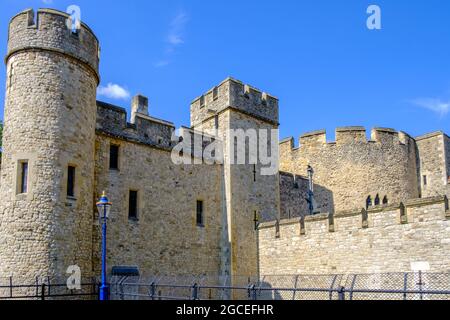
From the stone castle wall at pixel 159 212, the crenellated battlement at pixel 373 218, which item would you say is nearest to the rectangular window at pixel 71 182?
the stone castle wall at pixel 159 212

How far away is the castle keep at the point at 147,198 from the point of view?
14648 mm

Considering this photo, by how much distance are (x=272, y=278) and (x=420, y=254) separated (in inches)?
230

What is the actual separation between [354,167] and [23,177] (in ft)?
53.9

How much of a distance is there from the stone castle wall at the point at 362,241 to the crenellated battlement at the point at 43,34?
10.0m

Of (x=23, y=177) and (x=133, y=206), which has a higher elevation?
(x=23, y=177)

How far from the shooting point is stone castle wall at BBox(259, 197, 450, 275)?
14.8 metres

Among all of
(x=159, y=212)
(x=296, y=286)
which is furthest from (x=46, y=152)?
(x=296, y=286)

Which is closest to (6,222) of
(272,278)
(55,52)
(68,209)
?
(68,209)

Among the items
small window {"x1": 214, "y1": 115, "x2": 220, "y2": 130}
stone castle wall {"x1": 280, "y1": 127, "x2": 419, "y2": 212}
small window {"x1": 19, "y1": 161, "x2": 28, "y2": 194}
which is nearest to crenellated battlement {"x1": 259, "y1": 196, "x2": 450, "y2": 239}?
small window {"x1": 214, "y1": 115, "x2": 220, "y2": 130}

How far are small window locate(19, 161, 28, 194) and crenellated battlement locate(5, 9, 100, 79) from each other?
363cm

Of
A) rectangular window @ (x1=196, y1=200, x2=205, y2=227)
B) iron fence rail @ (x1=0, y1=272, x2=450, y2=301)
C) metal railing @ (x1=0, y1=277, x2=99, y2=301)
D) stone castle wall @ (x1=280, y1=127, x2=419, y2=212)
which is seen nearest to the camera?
iron fence rail @ (x1=0, y1=272, x2=450, y2=301)

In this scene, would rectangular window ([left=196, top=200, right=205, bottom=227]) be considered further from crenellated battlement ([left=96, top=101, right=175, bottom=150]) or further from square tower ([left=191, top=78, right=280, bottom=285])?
crenellated battlement ([left=96, top=101, right=175, bottom=150])

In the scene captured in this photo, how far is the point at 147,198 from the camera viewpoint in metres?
18.0

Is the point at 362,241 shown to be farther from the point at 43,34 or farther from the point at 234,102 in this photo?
the point at 43,34
